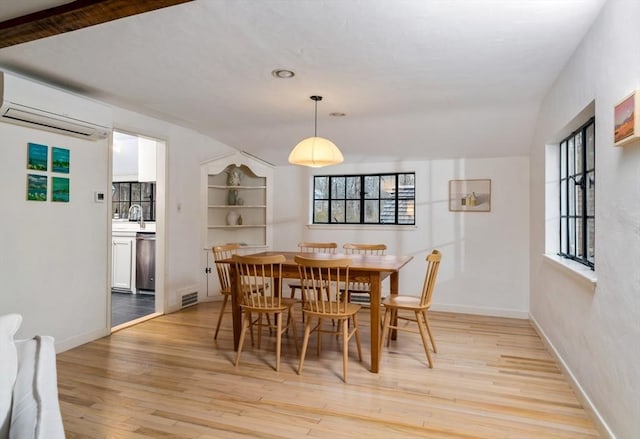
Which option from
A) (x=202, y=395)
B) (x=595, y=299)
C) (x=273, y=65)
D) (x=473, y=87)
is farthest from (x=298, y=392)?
(x=473, y=87)

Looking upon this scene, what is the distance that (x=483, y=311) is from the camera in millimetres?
4809

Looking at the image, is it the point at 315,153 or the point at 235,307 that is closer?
the point at 315,153

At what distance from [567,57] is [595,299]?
1.62 m

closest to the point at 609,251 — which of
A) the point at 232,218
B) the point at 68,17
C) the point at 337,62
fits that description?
the point at 337,62

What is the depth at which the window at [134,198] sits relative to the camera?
661cm

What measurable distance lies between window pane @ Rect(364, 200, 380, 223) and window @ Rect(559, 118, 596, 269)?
2367 mm

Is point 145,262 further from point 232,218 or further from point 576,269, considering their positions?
point 576,269

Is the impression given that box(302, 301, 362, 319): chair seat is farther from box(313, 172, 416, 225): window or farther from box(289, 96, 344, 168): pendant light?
box(313, 172, 416, 225): window

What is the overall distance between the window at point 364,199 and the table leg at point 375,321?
7.88 ft

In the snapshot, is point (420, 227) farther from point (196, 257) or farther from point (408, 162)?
point (196, 257)

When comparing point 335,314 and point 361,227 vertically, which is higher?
point 361,227

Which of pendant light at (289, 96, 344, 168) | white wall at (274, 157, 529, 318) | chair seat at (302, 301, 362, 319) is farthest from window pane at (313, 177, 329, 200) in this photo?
chair seat at (302, 301, 362, 319)

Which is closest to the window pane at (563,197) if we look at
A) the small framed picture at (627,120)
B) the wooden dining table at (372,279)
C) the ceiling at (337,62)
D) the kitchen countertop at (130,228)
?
the ceiling at (337,62)

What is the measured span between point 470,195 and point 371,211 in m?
1.30
